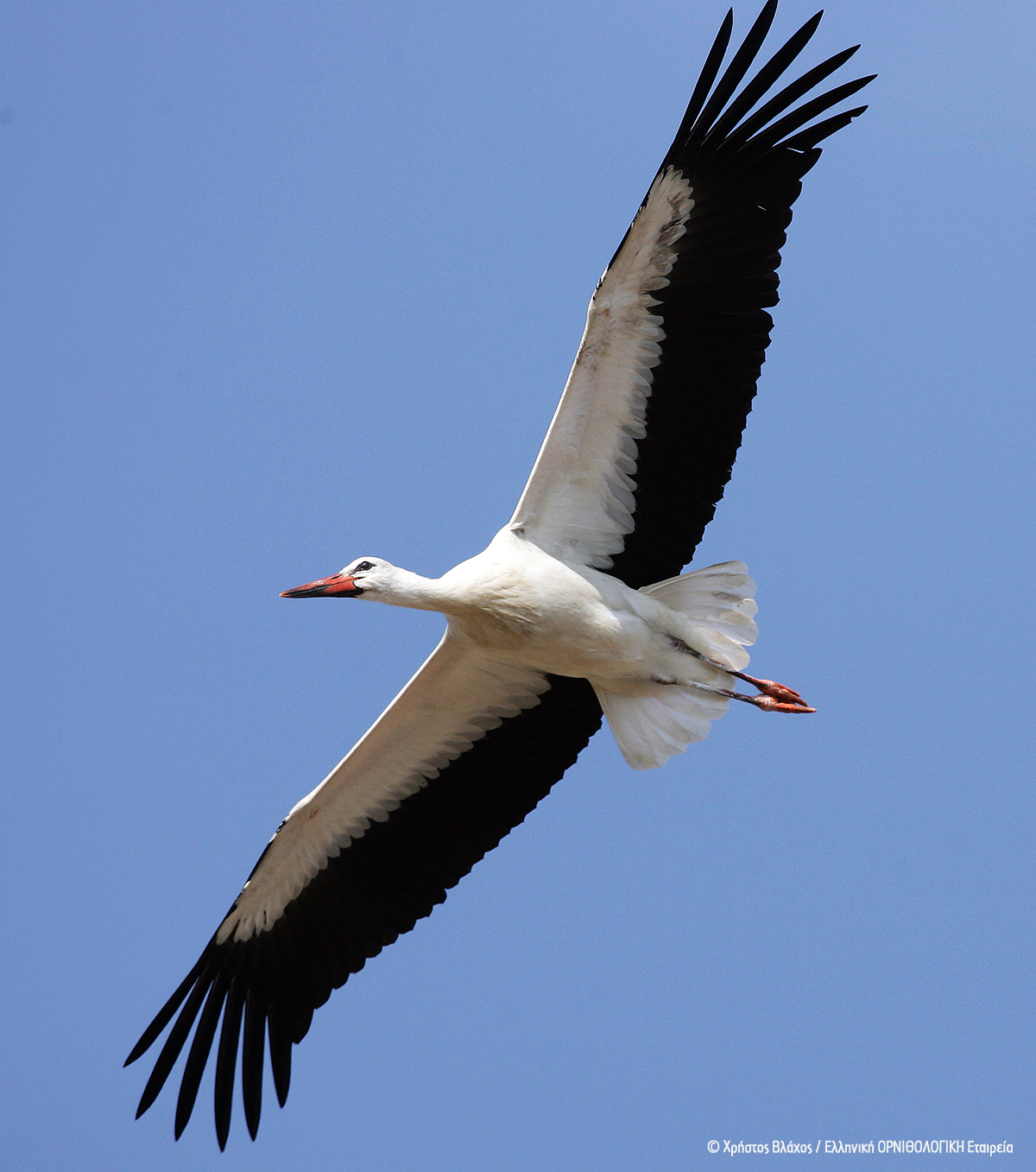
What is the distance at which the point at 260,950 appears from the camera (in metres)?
6.87

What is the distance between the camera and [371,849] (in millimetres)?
6836

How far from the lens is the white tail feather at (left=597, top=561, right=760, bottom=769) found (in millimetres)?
6328

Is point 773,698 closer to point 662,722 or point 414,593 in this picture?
point 662,722

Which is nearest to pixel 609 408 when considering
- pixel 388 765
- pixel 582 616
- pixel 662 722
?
pixel 582 616

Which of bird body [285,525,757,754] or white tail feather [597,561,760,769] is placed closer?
bird body [285,525,757,754]

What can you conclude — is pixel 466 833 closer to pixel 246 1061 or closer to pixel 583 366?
pixel 246 1061

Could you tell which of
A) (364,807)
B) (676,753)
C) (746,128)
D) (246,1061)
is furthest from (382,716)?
(746,128)

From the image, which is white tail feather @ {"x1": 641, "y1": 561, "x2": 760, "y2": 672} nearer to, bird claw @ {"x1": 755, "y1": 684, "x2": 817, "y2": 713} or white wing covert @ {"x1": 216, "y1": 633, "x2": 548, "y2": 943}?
bird claw @ {"x1": 755, "y1": 684, "x2": 817, "y2": 713}

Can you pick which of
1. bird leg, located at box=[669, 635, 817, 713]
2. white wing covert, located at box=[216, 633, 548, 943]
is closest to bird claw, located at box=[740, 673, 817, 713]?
bird leg, located at box=[669, 635, 817, 713]

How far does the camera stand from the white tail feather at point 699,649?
249 inches

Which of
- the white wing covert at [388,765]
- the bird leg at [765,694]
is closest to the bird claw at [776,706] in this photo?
the bird leg at [765,694]

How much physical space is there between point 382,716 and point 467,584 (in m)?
0.91

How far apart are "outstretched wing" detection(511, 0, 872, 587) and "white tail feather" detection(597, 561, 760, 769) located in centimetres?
37

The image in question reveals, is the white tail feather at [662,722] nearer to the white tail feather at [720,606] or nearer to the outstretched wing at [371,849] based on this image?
the white tail feather at [720,606]
